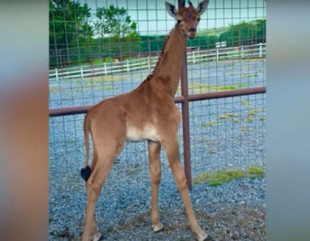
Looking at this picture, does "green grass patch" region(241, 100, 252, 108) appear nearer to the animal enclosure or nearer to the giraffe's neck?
the animal enclosure

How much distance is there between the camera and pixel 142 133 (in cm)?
120

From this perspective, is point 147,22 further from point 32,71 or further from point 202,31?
point 32,71

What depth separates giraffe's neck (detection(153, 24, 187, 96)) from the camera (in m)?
1.11

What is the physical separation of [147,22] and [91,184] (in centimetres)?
52

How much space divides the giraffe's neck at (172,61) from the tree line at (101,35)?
0.17 ft

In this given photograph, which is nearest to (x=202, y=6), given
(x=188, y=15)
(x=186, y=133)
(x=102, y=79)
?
(x=188, y=15)

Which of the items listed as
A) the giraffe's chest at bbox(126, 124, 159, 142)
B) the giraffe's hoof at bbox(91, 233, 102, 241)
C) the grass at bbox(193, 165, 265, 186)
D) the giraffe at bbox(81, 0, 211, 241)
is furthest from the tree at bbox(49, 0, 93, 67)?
the grass at bbox(193, 165, 265, 186)

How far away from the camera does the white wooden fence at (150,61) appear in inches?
38.8

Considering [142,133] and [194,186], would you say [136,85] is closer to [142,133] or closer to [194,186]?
[142,133]

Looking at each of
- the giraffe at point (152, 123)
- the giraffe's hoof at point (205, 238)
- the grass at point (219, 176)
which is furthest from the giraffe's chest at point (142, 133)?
the giraffe's hoof at point (205, 238)

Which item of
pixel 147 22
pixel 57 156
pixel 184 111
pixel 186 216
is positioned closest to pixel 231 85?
pixel 184 111

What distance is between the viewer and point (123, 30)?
0.99 m

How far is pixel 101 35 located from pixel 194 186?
0.64 metres

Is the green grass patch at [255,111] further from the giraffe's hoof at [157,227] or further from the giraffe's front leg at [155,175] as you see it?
the giraffe's hoof at [157,227]
